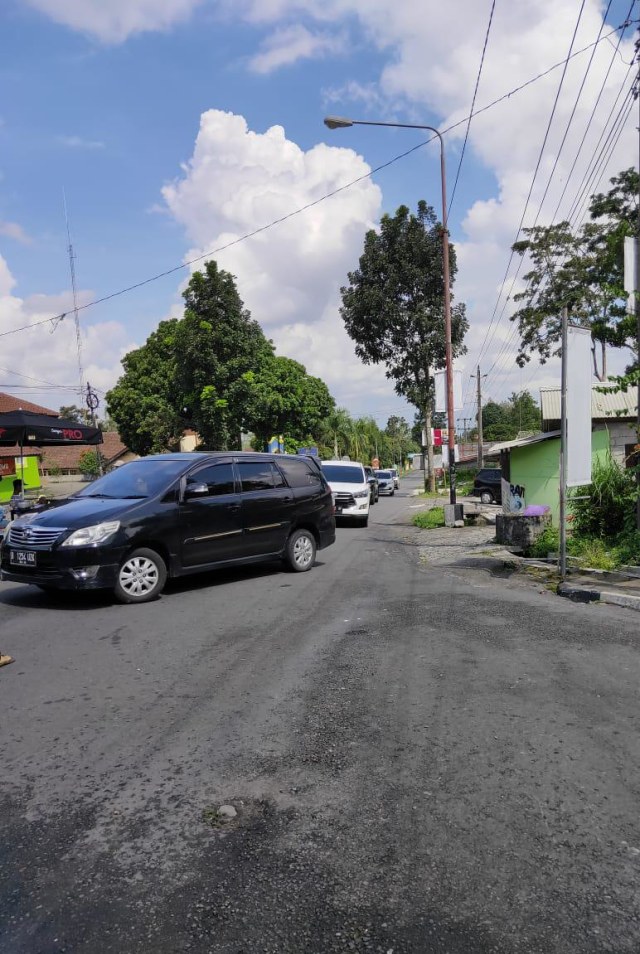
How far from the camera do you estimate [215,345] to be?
1391 inches

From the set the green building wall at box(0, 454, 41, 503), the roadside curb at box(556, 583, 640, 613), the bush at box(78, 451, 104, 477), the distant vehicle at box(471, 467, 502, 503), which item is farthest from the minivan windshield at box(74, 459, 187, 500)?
the bush at box(78, 451, 104, 477)

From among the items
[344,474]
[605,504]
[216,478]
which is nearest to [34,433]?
[216,478]

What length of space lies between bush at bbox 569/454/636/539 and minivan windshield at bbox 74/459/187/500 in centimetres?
641

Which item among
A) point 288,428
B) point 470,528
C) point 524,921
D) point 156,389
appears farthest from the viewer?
point 156,389

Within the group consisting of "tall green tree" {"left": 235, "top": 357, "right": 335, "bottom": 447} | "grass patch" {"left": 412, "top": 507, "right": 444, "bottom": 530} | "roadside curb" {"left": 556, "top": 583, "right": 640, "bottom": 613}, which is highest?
"tall green tree" {"left": 235, "top": 357, "right": 335, "bottom": 447}

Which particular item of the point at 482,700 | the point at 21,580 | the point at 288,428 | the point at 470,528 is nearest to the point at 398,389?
the point at 288,428

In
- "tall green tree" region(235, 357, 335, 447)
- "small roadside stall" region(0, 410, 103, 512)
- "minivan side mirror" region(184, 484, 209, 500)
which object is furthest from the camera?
"tall green tree" region(235, 357, 335, 447)

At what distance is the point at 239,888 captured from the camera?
2.55m

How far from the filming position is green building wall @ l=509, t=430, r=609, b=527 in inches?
530

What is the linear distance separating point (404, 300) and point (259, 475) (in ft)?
83.2

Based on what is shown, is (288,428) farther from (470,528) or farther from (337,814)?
(337,814)

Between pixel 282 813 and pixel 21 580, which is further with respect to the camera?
pixel 21 580

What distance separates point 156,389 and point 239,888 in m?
46.3

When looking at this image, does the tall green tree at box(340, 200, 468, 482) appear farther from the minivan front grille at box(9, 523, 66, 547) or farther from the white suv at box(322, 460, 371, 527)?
the minivan front grille at box(9, 523, 66, 547)
